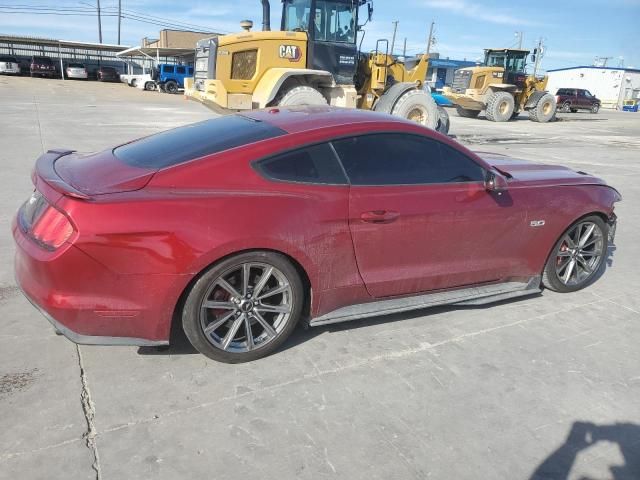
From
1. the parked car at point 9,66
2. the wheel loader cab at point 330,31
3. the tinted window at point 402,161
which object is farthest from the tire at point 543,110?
the parked car at point 9,66

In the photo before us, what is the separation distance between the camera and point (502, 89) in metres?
24.3

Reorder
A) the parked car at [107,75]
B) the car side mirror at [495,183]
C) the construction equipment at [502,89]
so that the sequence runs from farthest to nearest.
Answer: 1. the parked car at [107,75]
2. the construction equipment at [502,89]
3. the car side mirror at [495,183]

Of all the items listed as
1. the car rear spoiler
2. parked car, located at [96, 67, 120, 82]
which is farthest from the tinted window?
parked car, located at [96, 67, 120, 82]

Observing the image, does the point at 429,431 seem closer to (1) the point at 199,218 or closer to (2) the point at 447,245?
(2) the point at 447,245

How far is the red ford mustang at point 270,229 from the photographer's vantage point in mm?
2693

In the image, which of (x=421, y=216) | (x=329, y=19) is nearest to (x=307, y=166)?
(x=421, y=216)

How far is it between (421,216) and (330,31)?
9.62m

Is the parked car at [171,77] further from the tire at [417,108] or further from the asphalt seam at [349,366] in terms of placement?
the asphalt seam at [349,366]

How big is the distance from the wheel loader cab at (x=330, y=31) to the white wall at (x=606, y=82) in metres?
54.1

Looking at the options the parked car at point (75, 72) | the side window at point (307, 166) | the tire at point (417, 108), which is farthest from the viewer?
the parked car at point (75, 72)

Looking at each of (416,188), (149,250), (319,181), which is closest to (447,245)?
(416,188)

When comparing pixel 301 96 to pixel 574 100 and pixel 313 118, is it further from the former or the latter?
pixel 574 100

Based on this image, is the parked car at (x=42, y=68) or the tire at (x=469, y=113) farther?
the parked car at (x=42, y=68)

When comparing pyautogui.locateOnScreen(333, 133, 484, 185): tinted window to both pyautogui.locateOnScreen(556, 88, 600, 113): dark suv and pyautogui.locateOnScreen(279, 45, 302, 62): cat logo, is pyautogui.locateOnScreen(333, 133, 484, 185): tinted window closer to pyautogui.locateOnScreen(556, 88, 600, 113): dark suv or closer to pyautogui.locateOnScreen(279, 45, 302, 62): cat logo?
pyautogui.locateOnScreen(279, 45, 302, 62): cat logo
